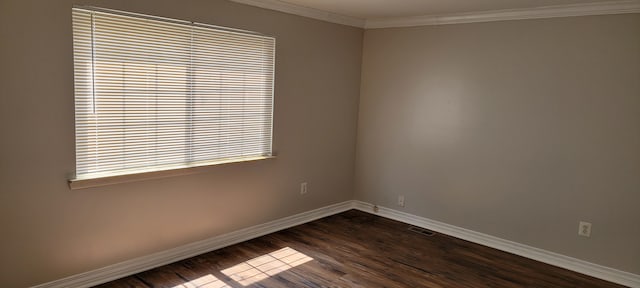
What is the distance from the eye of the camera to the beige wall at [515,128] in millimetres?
3309

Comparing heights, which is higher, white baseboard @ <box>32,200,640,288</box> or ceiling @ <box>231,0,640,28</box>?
ceiling @ <box>231,0,640,28</box>

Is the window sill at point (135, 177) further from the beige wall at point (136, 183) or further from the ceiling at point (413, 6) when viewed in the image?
the ceiling at point (413, 6)

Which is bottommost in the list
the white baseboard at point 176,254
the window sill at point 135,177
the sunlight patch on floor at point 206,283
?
the sunlight patch on floor at point 206,283

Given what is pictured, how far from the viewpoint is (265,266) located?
3346mm

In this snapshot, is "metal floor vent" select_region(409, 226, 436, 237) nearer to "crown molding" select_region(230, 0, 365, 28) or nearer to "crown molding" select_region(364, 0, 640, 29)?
"crown molding" select_region(364, 0, 640, 29)

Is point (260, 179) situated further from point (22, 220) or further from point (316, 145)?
point (22, 220)

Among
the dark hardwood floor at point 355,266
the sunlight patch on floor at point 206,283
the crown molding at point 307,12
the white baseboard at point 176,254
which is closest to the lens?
the white baseboard at point 176,254

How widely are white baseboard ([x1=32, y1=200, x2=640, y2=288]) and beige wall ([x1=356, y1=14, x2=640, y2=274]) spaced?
7cm

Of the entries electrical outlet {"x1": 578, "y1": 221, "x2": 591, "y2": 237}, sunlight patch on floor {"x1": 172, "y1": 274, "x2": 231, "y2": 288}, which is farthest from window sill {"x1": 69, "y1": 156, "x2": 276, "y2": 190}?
electrical outlet {"x1": 578, "y1": 221, "x2": 591, "y2": 237}

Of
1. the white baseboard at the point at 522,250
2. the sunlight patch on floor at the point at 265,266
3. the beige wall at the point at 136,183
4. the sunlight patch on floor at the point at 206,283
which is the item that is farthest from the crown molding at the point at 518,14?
the sunlight patch on floor at the point at 206,283

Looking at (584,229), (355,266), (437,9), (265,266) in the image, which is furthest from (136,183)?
(584,229)

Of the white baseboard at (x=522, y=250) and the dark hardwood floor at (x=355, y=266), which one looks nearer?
the dark hardwood floor at (x=355, y=266)

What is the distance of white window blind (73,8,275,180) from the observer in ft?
9.06

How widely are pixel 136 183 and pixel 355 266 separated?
175 centimetres
